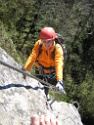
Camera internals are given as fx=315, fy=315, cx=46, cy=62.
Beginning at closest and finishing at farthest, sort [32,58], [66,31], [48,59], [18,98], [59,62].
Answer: [18,98] → [59,62] → [32,58] → [48,59] → [66,31]

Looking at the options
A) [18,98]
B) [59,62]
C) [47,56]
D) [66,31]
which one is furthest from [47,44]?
[66,31]

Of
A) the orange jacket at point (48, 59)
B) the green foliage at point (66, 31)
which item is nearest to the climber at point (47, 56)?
the orange jacket at point (48, 59)

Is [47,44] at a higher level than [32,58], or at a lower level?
higher

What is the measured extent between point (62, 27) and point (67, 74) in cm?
374

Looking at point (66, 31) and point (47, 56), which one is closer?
point (47, 56)

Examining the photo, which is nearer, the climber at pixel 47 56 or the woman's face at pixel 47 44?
the climber at pixel 47 56

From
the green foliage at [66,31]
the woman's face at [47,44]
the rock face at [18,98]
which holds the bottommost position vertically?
the green foliage at [66,31]

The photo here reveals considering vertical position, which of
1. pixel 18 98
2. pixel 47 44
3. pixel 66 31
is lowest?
pixel 66 31

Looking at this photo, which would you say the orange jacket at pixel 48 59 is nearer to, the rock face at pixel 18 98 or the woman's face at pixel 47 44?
the woman's face at pixel 47 44

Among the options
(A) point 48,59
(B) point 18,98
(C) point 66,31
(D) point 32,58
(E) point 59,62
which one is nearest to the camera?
(B) point 18,98

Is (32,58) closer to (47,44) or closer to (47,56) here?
(47,56)

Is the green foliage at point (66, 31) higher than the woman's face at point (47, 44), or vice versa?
the woman's face at point (47, 44)

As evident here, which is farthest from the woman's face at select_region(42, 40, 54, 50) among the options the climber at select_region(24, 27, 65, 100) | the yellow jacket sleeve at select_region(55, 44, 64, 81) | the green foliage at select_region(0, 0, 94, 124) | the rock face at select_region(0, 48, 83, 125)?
the green foliage at select_region(0, 0, 94, 124)

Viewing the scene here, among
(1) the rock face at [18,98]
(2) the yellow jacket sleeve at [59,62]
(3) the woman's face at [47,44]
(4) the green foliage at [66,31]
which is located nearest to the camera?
(1) the rock face at [18,98]
